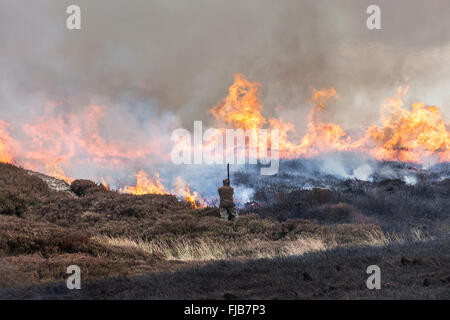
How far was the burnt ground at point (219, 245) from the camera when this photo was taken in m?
9.31

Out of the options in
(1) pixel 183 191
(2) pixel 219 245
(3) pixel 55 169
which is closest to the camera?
(2) pixel 219 245

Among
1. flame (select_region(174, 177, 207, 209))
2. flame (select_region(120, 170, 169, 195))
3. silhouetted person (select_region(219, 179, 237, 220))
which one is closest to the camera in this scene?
→ silhouetted person (select_region(219, 179, 237, 220))

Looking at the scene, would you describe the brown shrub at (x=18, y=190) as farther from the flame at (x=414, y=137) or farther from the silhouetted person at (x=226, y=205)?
the flame at (x=414, y=137)

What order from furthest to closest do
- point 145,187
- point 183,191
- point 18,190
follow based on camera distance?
→ 1. point 183,191
2. point 145,187
3. point 18,190

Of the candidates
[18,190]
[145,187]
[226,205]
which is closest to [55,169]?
[145,187]

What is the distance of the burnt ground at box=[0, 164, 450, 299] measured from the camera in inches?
367

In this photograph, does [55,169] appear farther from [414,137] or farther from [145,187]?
[414,137]

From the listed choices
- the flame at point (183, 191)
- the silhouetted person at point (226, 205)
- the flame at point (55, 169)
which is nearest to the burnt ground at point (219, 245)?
the silhouetted person at point (226, 205)

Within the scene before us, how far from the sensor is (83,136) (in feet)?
154

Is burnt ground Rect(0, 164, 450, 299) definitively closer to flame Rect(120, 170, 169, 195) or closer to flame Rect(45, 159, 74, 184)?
flame Rect(120, 170, 169, 195)

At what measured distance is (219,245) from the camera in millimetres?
19375

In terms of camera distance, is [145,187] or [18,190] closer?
[18,190]

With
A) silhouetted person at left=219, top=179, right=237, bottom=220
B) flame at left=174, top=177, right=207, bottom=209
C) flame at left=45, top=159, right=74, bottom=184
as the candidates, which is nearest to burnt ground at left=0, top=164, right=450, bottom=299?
silhouetted person at left=219, top=179, right=237, bottom=220

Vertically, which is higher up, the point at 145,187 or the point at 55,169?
the point at 55,169
